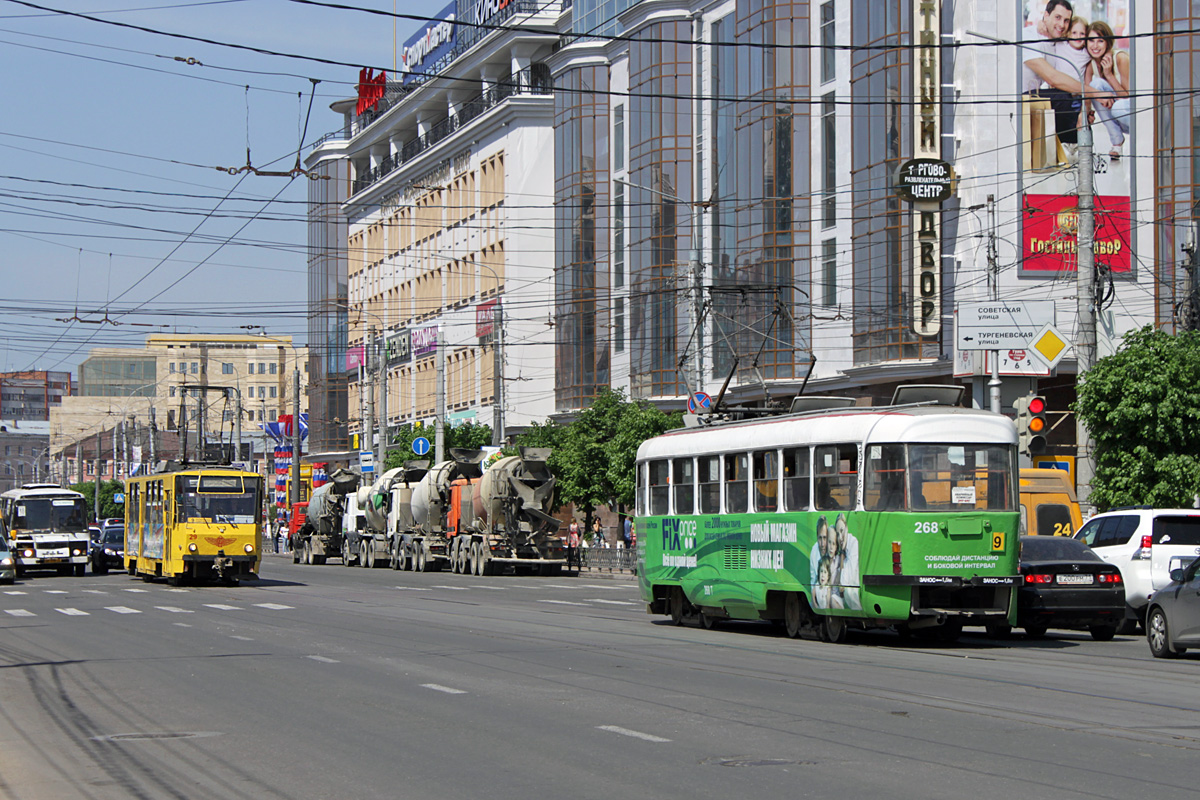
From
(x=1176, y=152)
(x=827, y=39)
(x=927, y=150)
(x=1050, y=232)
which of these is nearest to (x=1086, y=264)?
(x=927, y=150)

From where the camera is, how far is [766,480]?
20.9m

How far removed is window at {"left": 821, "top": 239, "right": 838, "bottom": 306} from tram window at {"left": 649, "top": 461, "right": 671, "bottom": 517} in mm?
27671

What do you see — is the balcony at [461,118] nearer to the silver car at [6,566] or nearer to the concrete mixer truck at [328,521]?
the concrete mixer truck at [328,521]

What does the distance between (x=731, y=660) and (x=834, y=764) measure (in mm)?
7508

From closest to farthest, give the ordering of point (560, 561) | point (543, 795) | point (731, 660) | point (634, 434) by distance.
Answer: point (543, 795) → point (731, 660) → point (560, 561) → point (634, 434)

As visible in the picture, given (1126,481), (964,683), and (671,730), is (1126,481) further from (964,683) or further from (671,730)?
(671,730)

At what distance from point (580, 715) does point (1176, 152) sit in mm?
41027

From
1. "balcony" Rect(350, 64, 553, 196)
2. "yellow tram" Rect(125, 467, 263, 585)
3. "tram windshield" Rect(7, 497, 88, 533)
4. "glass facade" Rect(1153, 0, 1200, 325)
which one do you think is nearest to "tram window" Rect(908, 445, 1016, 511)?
"yellow tram" Rect(125, 467, 263, 585)

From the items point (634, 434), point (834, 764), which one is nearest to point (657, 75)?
point (634, 434)

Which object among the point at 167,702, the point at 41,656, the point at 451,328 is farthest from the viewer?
the point at 451,328

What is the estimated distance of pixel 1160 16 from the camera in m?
48.4

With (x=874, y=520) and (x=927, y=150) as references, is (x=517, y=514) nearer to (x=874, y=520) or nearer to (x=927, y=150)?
(x=927, y=150)

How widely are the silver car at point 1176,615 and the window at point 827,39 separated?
118ft

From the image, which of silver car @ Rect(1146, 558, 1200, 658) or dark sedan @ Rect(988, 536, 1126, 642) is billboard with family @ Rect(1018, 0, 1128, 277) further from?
silver car @ Rect(1146, 558, 1200, 658)
